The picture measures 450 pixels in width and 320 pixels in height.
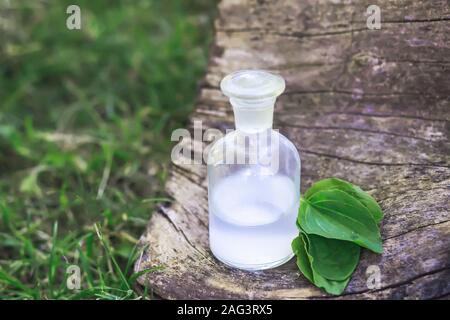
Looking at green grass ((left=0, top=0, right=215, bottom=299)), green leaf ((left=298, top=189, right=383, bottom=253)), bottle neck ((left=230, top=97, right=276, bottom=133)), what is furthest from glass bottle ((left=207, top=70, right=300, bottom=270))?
green grass ((left=0, top=0, right=215, bottom=299))

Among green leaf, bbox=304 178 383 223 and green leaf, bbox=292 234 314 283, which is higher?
green leaf, bbox=304 178 383 223

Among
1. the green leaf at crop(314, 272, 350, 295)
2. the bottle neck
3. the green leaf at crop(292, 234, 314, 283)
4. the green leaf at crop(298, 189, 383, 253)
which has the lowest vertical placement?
the green leaf at crop(314, 272, 350, 295)

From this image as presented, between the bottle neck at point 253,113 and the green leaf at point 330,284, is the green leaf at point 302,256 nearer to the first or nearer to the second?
the green leaf at point 330,284

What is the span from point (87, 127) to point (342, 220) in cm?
181

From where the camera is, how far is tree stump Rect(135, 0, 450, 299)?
1672mm

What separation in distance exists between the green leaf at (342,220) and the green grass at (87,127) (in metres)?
0.50

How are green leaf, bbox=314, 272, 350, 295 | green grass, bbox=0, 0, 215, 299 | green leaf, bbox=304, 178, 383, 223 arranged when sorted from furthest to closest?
1. green grass, bbox=0, 0, 215, 299
2. green leaf, bbox=304, 178, 383, 223
3. green leaf, bbox=314, 272, 350, 295

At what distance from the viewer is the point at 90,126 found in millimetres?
3164

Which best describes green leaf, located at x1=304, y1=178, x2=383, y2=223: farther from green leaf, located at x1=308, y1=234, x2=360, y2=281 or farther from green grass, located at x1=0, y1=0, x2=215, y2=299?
green grass, located at x1=0, y1=0, x2=215, y2=299

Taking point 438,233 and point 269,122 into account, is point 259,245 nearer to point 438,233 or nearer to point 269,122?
point 269,122

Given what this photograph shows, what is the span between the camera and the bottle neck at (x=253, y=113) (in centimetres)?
163

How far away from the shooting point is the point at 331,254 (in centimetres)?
167

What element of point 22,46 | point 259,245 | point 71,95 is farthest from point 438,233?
point 22,46

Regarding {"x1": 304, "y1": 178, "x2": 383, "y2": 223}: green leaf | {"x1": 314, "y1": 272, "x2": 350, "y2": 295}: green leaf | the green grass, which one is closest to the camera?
{"x1": 314, "y1": 272, "x2": 350, "y2": 295}: green leaf
